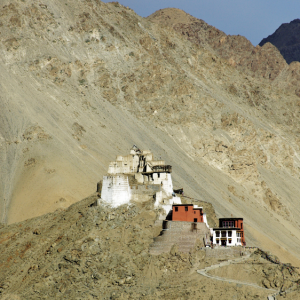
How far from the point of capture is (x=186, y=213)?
56.0 m

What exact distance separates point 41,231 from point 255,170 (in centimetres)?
6472

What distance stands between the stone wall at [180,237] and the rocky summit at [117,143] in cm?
115

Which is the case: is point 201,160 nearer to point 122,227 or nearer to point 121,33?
point 121,33

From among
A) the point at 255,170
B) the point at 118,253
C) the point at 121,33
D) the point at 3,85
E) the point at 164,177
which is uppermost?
the point at 121,33

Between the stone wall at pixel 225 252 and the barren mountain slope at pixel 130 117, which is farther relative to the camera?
the barren mountain slope at pixel 130 117

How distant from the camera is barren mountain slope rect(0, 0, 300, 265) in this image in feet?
317

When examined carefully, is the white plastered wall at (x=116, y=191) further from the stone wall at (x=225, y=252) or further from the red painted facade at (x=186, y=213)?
the stone wall at (x=225, y=252)

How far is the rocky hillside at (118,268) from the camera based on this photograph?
48.4 m

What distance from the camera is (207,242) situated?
179ft

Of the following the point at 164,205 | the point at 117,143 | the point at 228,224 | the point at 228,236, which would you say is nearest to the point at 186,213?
the point at 164,205

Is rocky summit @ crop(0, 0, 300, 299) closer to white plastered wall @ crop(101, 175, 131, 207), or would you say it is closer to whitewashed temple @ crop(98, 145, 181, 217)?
whitewashed temple @ crop(98, 145, 181, 217)

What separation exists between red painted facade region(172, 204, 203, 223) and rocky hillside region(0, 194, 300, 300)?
7.97 ft

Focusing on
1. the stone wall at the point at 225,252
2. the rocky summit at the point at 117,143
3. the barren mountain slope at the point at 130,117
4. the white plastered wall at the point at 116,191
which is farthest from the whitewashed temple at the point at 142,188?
the barren mountain slope at the point at 130,117

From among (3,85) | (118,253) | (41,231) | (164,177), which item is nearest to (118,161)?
(164,177)
